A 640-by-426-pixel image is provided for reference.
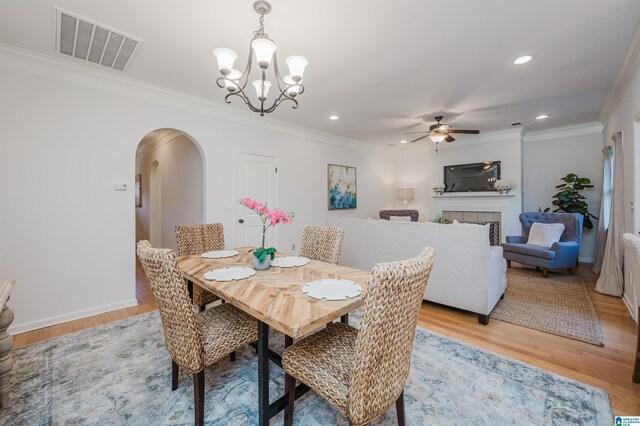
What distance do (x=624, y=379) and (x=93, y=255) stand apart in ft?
15.0

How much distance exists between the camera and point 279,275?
1747 mm

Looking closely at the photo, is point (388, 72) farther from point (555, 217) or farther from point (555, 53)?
point (555, 217)

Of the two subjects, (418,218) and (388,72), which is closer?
(388,72)

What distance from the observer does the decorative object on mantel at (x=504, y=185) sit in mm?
5191

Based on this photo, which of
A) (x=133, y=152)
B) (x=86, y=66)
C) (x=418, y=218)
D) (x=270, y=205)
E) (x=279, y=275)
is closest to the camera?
(x=279, y=275)

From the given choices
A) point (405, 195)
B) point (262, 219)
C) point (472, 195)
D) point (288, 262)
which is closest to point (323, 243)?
point (288, 262)

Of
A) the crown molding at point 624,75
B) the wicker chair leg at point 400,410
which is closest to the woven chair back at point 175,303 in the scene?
the wicker chair leg at point 400,410

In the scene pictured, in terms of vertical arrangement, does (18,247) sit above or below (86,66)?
below

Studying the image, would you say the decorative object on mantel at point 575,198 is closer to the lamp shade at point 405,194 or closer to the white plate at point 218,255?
the lamp shade at point 405,194

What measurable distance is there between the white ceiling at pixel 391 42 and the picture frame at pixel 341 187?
200 cm

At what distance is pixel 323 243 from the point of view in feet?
8.11

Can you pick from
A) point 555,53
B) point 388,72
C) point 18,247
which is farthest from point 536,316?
point 18,247

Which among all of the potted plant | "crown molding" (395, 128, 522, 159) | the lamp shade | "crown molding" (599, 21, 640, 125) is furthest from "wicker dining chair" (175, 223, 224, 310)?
"crown molding" (395, 128, 522, 159)

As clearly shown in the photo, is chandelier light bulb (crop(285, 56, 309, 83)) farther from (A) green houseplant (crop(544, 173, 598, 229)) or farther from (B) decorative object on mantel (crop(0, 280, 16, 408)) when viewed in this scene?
(A) green houseplant (crop(544, 173, 598, 229))
